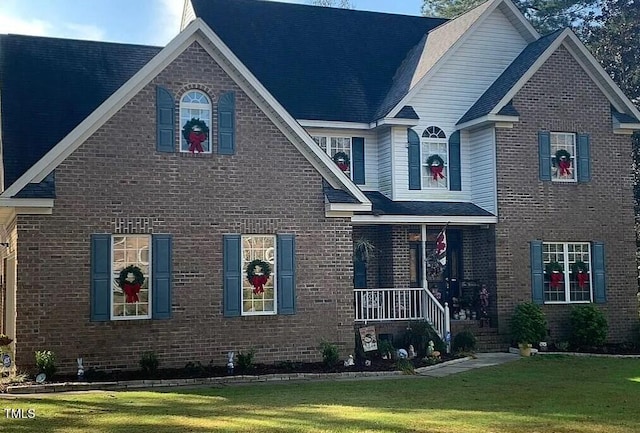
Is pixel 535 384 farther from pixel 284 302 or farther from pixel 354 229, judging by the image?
pixel 354 229

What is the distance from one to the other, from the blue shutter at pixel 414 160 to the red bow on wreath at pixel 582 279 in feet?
16.1

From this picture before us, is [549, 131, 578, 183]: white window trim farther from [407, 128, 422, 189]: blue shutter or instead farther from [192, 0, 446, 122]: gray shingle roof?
[192, 0, 446, 122]: gray shingle roof

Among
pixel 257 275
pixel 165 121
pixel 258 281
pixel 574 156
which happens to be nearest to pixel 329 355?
pixel 258 281

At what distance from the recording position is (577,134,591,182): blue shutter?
22.5m

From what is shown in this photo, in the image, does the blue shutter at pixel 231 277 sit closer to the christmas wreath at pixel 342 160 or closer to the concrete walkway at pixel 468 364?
the concrete walkway at pixel 468 364

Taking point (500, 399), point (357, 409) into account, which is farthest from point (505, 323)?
point (357, 409)

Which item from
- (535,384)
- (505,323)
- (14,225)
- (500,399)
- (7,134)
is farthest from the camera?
(505,323)

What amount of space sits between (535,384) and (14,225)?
10.6 m

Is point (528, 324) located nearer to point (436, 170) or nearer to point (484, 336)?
point (484, 336)

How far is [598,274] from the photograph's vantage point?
73.4ft

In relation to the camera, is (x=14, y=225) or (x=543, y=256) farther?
(x=543, y=256)

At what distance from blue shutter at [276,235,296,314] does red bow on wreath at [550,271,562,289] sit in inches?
310

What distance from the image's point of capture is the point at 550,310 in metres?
21.9

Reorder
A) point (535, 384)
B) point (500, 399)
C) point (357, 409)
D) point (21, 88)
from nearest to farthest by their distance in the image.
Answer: point (357, 409) → point (500, 399) → point (535, 384) → point (21, 88)
